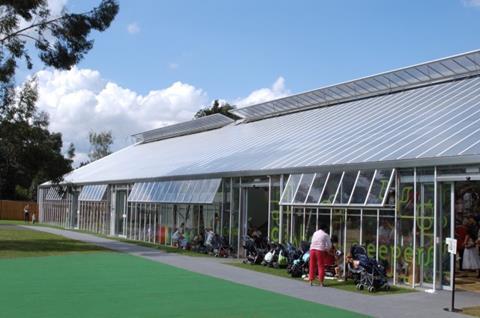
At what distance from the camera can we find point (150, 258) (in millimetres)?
21781

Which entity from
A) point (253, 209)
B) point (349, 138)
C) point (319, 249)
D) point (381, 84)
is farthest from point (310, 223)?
point (381, 84)

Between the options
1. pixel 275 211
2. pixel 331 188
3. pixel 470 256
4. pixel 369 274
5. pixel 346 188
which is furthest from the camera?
pixel 275 211

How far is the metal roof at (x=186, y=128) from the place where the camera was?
41.1 m

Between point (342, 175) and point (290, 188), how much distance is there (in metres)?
2.49

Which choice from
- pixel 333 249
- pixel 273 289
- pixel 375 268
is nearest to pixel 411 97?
pixel 333 249

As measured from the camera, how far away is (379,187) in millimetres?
16703

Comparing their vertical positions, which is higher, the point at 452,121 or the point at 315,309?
the point at 452,121

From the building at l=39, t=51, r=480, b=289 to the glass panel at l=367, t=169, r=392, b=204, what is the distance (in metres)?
0.04

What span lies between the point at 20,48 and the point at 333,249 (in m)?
17.8

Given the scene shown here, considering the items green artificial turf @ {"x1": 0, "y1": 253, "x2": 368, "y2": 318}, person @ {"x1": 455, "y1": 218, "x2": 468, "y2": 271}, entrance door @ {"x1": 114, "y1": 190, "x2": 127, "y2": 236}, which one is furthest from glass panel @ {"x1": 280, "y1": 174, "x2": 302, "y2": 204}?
entrance door @ {"x1": 114, "y1": 190, "x2": 127, "y2": 236}

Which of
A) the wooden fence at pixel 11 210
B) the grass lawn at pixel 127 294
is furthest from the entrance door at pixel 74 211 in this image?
the grass lawn at pixel 127 294

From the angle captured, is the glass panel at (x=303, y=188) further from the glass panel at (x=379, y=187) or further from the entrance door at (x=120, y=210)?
the entrance door at (x=120, y=210)

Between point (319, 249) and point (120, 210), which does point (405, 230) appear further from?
point (120, 210)

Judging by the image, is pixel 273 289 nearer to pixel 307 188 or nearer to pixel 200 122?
pixel 307 188
